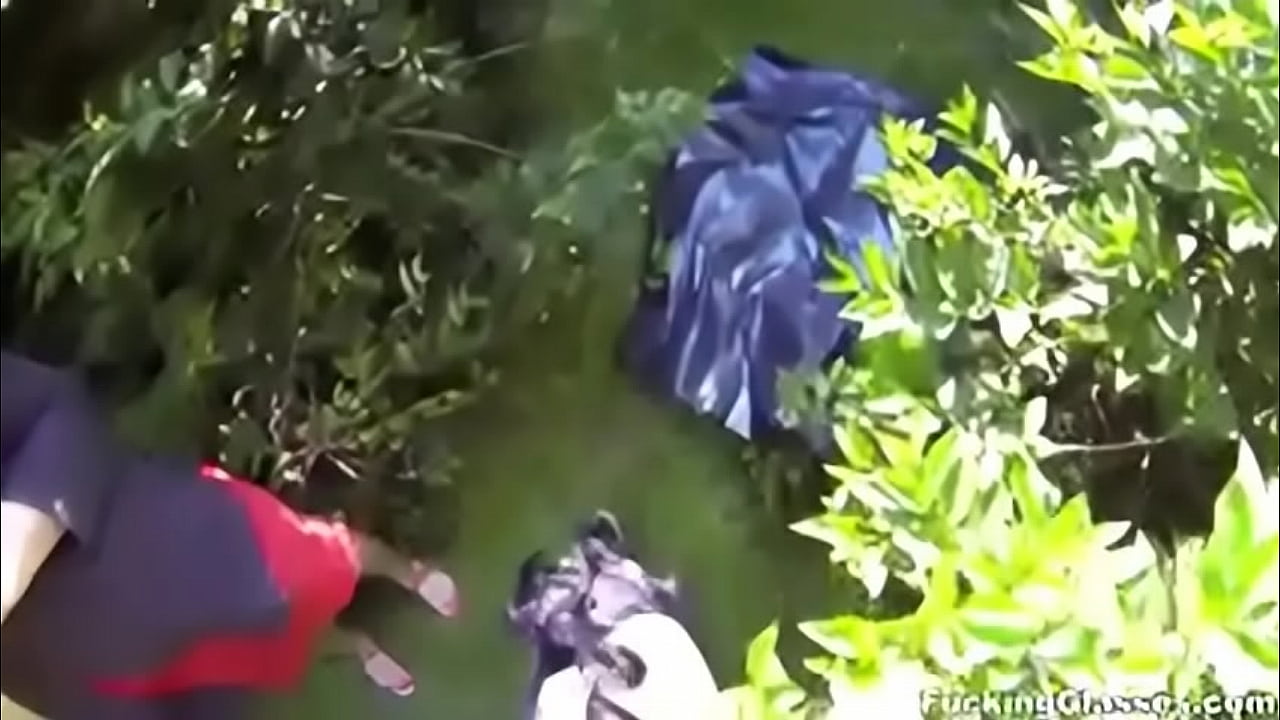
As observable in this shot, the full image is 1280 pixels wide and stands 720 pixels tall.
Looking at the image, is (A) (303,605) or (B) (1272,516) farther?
(B) (1272,516)

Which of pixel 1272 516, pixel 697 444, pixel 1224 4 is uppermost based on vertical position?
pixel 1224 4

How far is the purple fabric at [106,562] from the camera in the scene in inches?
34.3

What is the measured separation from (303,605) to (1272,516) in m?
0.55

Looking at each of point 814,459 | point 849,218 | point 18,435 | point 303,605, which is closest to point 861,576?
point 814,459

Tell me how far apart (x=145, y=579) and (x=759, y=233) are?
0.37m

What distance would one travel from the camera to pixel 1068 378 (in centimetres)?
103

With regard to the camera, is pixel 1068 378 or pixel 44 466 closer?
pixel 44 466

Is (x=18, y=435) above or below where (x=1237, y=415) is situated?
above

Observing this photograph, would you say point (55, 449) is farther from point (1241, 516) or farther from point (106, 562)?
point (1241, 516)

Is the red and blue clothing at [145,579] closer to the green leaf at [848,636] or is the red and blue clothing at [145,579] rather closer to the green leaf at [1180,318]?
the green leaf at [848,636]

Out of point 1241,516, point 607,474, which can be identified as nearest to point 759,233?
point 607,474

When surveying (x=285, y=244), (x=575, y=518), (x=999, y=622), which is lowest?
(x=999, y=622)

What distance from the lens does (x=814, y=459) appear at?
1.00 meters

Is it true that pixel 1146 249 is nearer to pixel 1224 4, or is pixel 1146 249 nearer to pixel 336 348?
pixel 1224 4
